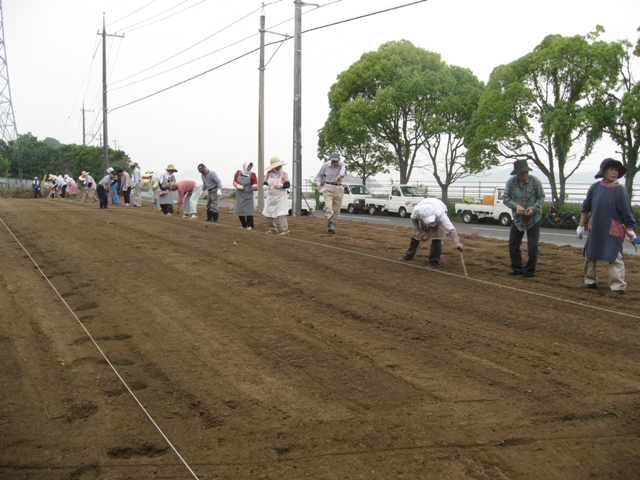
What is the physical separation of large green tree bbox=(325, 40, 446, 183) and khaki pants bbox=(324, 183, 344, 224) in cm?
2613

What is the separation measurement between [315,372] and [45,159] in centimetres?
7846

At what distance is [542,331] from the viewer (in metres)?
6.92

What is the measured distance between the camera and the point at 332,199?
14742 mm

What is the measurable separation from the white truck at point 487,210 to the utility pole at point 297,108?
373 inches

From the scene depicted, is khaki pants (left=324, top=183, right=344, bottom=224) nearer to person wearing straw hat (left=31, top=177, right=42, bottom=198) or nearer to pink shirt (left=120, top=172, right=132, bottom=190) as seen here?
pink shirt (left=120, top=172, right=132, bottom=190)

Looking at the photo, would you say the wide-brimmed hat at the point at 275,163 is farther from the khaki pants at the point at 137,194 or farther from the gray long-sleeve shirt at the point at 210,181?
the khaki pants at the point at 137,194

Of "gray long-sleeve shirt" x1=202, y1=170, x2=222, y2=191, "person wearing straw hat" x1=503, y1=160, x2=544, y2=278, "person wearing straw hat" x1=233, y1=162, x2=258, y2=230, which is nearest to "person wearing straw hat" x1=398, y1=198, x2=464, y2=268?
"person wearing straw hat" x1=503, y1=160, x2=544, y2=278

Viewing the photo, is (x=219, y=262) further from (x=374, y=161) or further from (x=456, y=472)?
(x=374, y=161)

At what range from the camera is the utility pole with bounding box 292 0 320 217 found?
998 inches

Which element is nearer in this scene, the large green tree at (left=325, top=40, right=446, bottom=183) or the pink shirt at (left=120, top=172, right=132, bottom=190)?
the pink shirt at (left=120, top=172, right=132, bottom=190)

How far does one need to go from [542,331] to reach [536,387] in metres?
1.55

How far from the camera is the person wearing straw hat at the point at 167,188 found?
1967 cm

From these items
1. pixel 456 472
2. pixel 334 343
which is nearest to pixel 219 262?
pixel 334 343

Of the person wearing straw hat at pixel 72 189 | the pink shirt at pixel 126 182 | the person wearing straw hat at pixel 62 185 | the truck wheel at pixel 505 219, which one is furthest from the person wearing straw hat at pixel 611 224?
the person wearing straw hat at pixel 62 185
